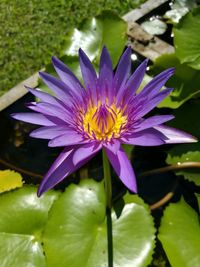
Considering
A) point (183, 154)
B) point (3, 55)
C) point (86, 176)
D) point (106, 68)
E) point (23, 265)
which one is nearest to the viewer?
point (106, 68)

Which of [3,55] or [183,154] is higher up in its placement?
[3,55]

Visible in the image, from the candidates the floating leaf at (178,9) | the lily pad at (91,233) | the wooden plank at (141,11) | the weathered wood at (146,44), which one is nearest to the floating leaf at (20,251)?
the lily pad at (91,233)

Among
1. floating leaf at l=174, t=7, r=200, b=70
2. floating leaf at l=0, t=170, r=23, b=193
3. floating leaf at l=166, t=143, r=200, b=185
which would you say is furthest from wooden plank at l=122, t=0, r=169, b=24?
floating leaf at l=0, t=170, r=23, b=193

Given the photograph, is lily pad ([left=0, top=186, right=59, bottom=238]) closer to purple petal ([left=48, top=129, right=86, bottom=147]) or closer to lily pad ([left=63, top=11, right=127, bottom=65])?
purple petal ([left=48, top=129, right=86, bottom=147])

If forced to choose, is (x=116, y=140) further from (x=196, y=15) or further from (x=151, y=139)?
(x=196, y=15)

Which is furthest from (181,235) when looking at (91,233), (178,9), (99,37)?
(178,9)

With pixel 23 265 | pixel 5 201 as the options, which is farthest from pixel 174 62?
pixel 23 265

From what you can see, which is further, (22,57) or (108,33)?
(22,57)
